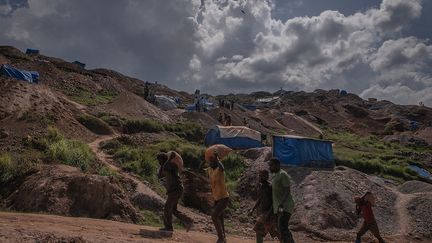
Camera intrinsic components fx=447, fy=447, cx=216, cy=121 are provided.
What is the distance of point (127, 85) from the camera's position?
65.8 metres

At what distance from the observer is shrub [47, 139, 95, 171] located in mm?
15320

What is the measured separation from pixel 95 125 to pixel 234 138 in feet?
27.5

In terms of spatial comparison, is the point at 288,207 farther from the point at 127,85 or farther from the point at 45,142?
the point at 127,85

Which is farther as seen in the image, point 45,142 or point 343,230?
point 45,142

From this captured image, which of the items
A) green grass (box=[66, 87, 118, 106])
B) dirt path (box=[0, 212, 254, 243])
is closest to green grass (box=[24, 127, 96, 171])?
dirt path (box=[0, 212, 254, 243])

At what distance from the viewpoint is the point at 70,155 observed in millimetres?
15633

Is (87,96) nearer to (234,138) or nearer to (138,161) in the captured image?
(234,138)

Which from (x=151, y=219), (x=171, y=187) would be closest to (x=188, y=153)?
(x=151, y=219)

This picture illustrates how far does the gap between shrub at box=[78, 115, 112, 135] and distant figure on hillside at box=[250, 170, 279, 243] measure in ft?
61.6

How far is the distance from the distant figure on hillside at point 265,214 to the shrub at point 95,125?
18.8m

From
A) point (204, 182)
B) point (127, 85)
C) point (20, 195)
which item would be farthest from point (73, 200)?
point (127, 85)

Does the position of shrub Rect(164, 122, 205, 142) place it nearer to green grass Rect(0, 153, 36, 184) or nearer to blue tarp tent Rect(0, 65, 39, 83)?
blue tarp tent Rect(0, 65, 39, 83)

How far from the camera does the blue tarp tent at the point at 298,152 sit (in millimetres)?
21438

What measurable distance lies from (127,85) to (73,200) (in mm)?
56106
